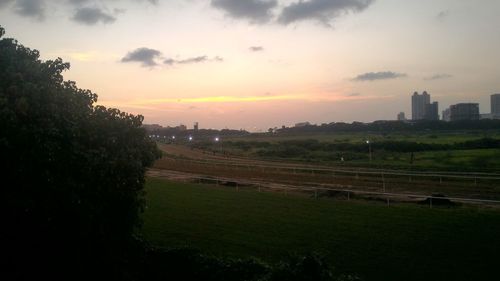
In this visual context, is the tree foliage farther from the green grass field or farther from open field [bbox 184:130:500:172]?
open field [bbox 184:130:500:172]

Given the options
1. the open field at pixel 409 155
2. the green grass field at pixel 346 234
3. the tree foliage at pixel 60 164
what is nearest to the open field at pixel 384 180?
the open field at pixel 409 155

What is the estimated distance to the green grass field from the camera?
11375 mm

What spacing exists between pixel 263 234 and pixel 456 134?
304ft

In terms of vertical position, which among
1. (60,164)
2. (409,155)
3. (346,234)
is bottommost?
(346,234)

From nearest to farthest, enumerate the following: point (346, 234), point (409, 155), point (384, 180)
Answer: point (346, 234), point (384, 180), point (409, 155)

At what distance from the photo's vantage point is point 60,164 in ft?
25.4

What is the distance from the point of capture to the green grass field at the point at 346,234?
37.3ft

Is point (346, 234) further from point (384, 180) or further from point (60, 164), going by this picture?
point (384, 180)

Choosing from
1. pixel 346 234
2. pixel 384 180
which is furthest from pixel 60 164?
pixel 384 180

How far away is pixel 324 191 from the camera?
24406 millimetres

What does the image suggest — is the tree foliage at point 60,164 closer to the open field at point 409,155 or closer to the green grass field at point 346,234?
the green grass field at point 346,234

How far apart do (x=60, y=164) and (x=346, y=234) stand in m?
9.22

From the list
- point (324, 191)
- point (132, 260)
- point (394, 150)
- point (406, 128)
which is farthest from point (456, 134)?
point (132, 260)

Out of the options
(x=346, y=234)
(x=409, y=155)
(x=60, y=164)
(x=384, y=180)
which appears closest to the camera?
(x=60, y=164)
